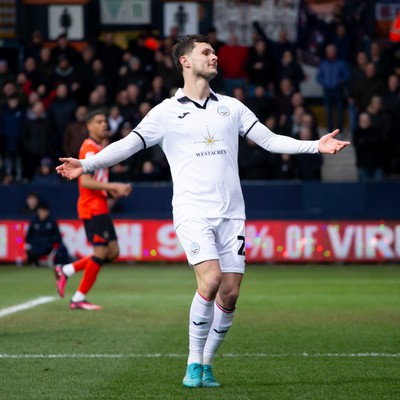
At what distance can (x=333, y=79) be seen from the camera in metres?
24.1

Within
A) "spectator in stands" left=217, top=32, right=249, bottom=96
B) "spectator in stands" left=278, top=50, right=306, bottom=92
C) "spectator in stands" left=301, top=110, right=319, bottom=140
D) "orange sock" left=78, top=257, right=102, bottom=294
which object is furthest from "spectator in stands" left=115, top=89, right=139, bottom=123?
"orange sock" left=78, top=257, right=102, bottom=294

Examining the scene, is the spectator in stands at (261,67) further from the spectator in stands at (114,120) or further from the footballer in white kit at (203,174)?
the footballer in white kit at (203,174)

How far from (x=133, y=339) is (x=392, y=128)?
41.2ft

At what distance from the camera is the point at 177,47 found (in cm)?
832

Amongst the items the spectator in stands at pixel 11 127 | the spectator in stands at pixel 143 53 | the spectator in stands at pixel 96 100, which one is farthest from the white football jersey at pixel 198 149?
the spectator in stands at pixel 143 53

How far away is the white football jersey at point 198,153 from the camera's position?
8.12 metres

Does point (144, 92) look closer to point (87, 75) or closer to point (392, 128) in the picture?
point (87, 75)

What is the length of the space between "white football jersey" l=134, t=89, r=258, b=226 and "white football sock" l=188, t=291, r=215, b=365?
0.59m

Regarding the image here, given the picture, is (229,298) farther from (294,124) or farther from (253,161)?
(294,124)

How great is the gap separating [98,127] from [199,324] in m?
5.54

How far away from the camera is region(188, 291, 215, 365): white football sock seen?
317 inches

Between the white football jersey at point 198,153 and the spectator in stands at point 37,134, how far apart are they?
14.6 metres

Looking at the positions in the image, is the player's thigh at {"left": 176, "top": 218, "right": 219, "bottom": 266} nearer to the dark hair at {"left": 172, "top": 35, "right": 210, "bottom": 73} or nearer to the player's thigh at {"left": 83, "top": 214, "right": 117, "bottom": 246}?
the dark hair at {"left": 172, "top": 35, "right": 210, "bottom": 73}

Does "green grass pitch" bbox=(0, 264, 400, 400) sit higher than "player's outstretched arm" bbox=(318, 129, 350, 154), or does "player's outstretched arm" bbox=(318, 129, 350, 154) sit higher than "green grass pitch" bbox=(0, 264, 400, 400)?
"player's outstretched arm" bbox=(318, 129, 350, 154)
